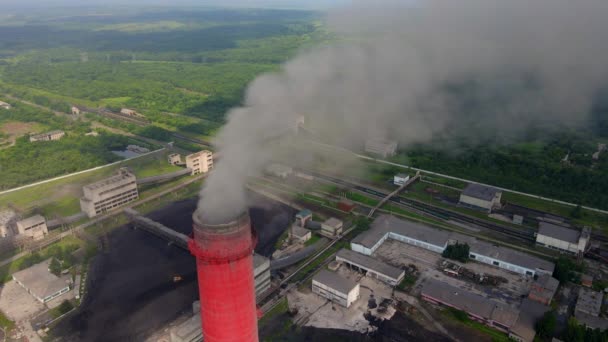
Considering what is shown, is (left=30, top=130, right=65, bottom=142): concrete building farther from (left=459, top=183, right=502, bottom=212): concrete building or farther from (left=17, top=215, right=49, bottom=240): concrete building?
(left=459, top=183, right=502, bottom=212): concrete building

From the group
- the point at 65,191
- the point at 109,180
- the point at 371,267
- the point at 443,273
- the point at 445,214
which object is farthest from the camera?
the point at 65,191

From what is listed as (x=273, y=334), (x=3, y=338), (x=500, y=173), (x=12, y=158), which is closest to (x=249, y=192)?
(x=273, y=334)

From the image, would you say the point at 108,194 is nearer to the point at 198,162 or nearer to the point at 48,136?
the point at 198,162

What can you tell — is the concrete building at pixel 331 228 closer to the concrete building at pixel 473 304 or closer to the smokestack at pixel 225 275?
the concrete building at pixel 473 304

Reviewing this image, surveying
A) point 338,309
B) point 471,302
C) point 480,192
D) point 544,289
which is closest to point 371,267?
point 338,309

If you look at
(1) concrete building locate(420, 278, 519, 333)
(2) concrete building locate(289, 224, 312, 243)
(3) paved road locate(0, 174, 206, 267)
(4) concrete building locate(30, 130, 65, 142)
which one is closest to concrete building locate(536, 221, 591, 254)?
(1) concrete building locate(420, 278, 519, 333)
